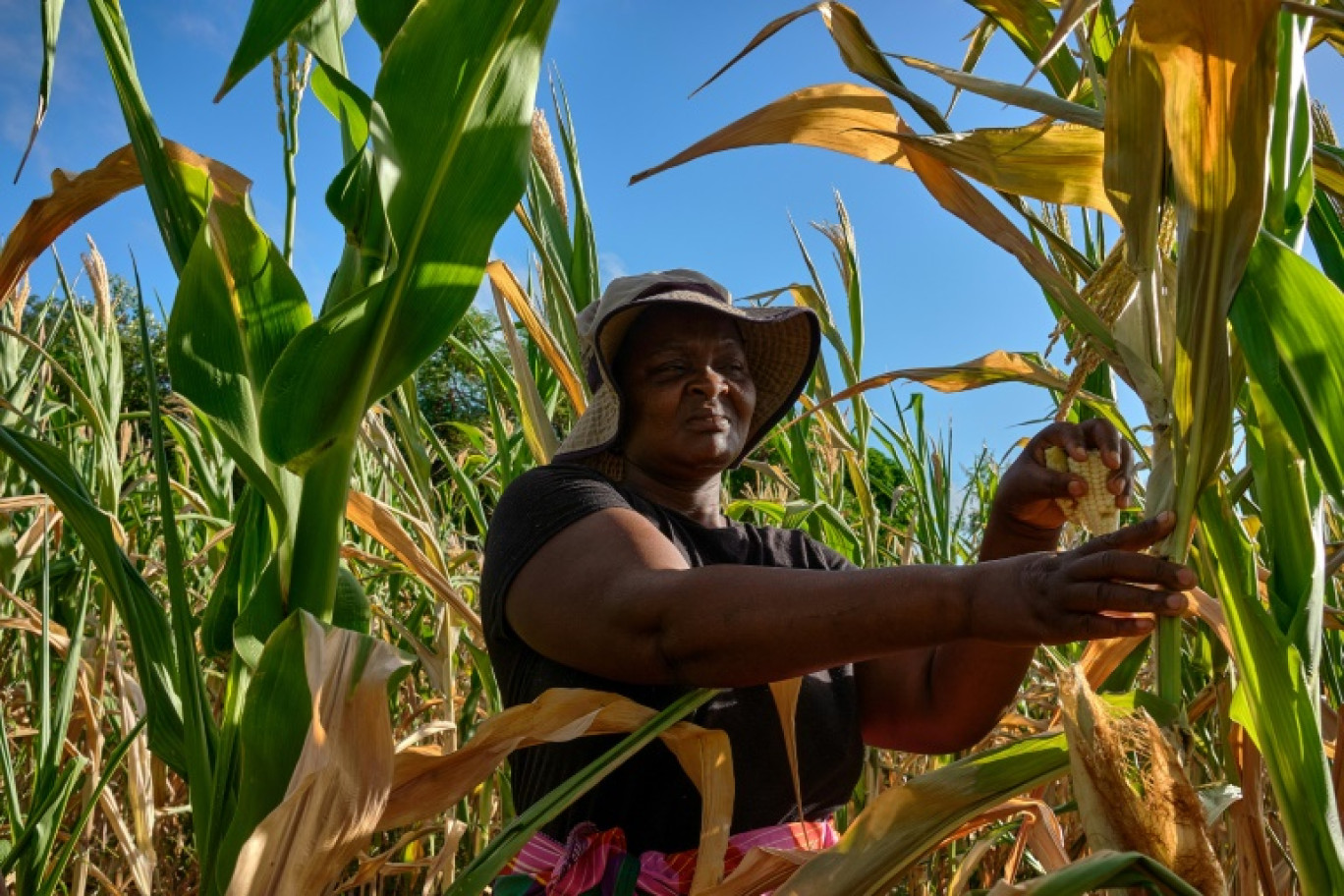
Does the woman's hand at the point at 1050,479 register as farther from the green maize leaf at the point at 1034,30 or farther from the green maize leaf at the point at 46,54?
the green maize leaf at the point at 46,54

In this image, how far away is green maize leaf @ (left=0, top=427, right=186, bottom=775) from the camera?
31.3 inches

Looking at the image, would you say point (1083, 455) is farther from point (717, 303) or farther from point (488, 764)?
point (717, 303)

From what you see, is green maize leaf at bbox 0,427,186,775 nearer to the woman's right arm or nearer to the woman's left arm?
the woman's right arm

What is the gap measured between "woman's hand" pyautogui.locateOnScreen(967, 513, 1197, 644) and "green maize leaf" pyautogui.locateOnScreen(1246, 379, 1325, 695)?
8 cm

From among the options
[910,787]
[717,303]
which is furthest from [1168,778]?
[717,303]

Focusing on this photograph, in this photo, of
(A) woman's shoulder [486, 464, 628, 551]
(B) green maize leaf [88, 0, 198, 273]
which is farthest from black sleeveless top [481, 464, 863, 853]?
(B) green maize leaf [88, 0, 198, 273]

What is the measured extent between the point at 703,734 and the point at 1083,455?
0.37m

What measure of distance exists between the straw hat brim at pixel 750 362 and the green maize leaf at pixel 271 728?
27.5 inches

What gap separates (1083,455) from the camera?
2.89 feet

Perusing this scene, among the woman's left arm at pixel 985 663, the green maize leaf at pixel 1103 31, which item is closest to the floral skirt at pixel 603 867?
the woman's left arm at pixel 985 663

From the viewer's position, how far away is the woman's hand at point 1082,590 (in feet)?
2.12

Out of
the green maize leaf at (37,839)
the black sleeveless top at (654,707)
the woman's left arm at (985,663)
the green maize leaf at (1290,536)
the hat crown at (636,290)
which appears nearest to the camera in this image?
the green maize leaf at (1290,536)

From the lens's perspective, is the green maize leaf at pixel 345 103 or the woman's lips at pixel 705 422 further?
the woman's lips at pixel 705 422

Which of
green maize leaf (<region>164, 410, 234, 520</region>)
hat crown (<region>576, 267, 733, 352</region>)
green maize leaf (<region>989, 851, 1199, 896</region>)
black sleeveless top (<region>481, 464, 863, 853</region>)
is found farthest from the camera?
green maize leaf (<region>164, 410, 234, 520</region>)
